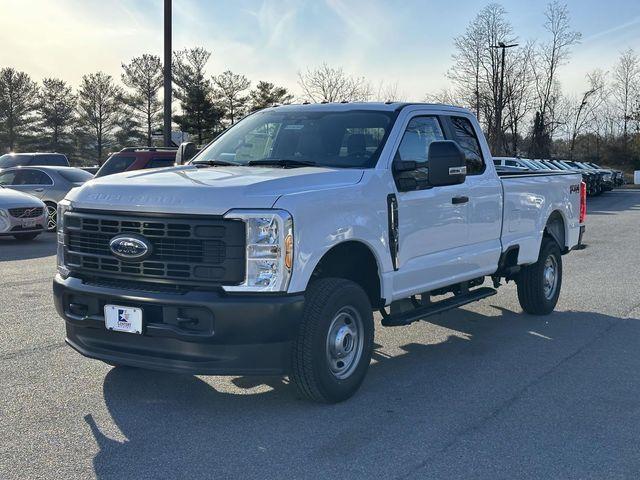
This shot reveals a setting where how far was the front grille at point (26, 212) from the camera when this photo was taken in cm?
1380

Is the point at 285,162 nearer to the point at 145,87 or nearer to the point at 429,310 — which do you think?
the point at 429,310

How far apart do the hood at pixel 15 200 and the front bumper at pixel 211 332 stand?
10.4 metres

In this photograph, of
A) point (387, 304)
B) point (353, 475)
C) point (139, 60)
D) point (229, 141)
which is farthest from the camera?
point (139, 60)

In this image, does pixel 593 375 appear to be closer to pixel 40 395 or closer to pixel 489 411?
pixel 489 411

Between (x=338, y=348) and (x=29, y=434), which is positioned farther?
(x=338, y=348)

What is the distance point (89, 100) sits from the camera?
61.1m

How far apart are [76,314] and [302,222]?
5.36 feet

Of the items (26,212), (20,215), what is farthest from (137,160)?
(20,215)

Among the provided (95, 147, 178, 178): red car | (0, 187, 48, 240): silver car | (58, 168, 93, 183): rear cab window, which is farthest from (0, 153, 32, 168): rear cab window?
(95, 147, 178, 178): red car

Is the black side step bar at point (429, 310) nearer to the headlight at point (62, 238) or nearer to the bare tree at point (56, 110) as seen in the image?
the headlight at point (62, 238)

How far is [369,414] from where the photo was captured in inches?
183

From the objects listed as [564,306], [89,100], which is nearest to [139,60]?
[89,100]

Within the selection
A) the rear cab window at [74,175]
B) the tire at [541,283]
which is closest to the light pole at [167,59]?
the rear cab window at [74,175]

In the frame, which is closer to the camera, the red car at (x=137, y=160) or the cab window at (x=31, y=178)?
the red car at (x=137, y=160)
